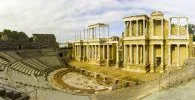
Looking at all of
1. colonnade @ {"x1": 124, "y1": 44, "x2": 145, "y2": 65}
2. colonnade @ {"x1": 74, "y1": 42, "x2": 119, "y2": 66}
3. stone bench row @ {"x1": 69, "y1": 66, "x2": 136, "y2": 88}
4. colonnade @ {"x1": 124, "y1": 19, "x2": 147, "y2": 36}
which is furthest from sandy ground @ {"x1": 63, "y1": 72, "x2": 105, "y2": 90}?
colonnade @ {"x1": 124, "y1": 19, "x2": 147, "y2": 36}

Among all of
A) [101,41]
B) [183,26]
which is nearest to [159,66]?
[183,26]

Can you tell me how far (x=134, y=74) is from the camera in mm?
37156

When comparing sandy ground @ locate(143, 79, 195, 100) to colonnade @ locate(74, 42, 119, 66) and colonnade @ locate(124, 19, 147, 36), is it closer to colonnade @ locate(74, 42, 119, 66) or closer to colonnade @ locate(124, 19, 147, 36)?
colonnade @ locate(124, 19, 147, 36)

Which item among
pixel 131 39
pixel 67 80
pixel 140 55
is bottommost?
pixel 67 80

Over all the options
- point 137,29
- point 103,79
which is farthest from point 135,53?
point 103,79

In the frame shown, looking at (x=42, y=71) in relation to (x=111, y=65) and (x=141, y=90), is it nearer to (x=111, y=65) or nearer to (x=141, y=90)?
(x=111, y=65)

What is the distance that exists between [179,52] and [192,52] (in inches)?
91.0

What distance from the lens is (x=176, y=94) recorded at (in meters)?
17.0

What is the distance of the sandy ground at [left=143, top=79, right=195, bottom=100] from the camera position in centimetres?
1628

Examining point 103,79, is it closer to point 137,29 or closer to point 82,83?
point 82,83

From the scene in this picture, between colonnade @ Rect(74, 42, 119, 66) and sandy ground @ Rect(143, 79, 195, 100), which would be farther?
colonnade @ Rect(74, 42, 119, 66)

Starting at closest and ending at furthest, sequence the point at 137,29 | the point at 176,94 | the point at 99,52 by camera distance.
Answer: the point at 176,94, the point at 137,29, the point at 99,52

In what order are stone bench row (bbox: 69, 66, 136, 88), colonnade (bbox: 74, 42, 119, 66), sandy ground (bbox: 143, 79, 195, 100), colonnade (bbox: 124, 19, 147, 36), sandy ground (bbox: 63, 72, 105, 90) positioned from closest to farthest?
sandy ground (bbox: 143, 79, 195, 100) → sandy ground (bbox: 63, 72, 105, 90) → stone bench row (bbox: 69, 66, 136, 88) → colonnade (bbox: 124, 19, 147, 36) → colonnade (bbox: 74, 42, 119, 66)

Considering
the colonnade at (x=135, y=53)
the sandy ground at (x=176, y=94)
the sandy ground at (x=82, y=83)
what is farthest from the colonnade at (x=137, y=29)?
the sandy ground at (x=176, y=94)
